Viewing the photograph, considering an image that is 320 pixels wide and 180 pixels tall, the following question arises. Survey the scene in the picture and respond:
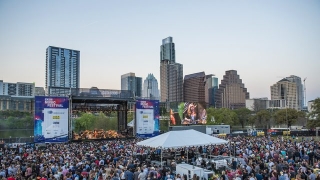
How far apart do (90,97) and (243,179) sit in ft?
86.6

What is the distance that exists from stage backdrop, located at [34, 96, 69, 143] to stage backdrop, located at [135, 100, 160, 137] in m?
9.77

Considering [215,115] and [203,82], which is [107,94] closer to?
[215,115]

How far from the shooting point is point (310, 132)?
48.7 meters

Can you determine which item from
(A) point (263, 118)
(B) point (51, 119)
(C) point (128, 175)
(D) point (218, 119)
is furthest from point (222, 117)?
(C) point (128, 175)

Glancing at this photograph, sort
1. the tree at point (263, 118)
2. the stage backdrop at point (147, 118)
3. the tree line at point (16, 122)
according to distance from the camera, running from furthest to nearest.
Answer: the tree line at point (16, 122) → the tree at point (263, 118) → the stage backdrop at point (147, 118)

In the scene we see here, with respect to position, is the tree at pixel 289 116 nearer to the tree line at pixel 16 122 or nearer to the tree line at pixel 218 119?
the tree line at pixel 218 119

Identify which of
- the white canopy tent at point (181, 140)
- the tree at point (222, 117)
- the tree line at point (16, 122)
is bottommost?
the tree line at point (16, 122)

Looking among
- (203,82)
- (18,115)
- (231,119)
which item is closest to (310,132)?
(231,119)

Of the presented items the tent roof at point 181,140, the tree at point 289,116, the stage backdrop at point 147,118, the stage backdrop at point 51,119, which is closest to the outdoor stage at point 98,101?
the stage backdrop at point 51,119

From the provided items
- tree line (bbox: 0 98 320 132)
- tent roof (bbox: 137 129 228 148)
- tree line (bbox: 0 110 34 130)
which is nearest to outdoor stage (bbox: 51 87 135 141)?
tent roof (bbox: 137 129 228 148)

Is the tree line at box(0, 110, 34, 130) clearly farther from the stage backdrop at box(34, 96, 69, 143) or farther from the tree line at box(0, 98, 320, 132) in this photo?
the stage backdrop at box(34, 96, 69, 143)

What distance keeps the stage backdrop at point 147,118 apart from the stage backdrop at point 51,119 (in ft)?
32.1

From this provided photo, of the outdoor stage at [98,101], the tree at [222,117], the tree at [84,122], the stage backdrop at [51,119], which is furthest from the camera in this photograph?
the tree at [222,117]

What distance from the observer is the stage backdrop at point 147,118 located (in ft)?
123
